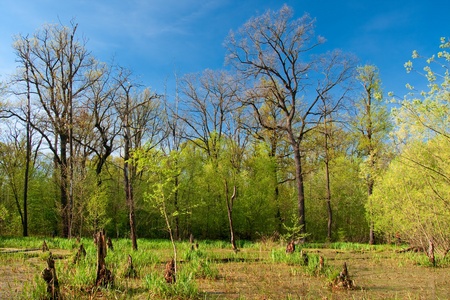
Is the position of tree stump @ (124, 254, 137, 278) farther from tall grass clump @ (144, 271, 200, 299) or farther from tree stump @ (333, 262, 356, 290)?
tree stump @ (333, 262, 356, 290)

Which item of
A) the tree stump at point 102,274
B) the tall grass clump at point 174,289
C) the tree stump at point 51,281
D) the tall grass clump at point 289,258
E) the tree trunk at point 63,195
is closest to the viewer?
the tree stump at point 51,281

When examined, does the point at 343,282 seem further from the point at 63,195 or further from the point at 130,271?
the point at 63,195

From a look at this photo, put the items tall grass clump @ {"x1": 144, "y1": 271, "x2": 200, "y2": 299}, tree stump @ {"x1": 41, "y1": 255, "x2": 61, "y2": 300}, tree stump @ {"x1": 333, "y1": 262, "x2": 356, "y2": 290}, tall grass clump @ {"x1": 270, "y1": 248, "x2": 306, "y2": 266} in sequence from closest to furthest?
tree stump @ {"x1": 41, "y1": 255, "x2": 61, "y2": 300} < tall grass clump @ {"x1": 144, "y1": 271, "x2": 200, "y2": 299} < tree stump @ {"x1": 333, "y1": 262, "x2": 356, "y2": 290} < tall grass clump @ {"x1": 270, "y1": 248, "x2": 306, "y2": 266}

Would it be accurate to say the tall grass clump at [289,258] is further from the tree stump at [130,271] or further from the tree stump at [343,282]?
the tree stump at [130,271]

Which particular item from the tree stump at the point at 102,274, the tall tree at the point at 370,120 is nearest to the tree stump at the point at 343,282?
the tree stump at the point at 102,274

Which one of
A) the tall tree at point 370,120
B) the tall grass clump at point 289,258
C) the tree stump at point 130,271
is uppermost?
the tall tree at point 370,120

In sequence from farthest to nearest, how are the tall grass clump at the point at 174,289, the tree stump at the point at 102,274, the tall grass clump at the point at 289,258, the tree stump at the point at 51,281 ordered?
the tall grass clump at the point at 289,258 → the tree stump at the point at 102,274 → the tall grass clump at the point at 174,289 → the tree stump at the point at 51,281

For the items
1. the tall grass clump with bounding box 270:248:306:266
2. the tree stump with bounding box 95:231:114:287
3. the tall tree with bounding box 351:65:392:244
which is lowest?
the tall grass clump with bounding box 270:248:306:266

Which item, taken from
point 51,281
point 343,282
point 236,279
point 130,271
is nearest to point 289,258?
point 236,279

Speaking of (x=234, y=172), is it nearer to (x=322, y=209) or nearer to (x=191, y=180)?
(x=191, y=180)

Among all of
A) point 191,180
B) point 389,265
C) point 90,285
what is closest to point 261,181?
point 191,180

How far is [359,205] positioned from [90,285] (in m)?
23.9

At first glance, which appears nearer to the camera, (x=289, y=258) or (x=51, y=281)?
(x=51, y=281)

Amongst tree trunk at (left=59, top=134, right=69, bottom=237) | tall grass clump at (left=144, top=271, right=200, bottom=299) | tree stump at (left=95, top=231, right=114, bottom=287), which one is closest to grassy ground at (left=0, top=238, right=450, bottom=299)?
tall grass clump at (left=144, top=271, right=200, bottom=299)
